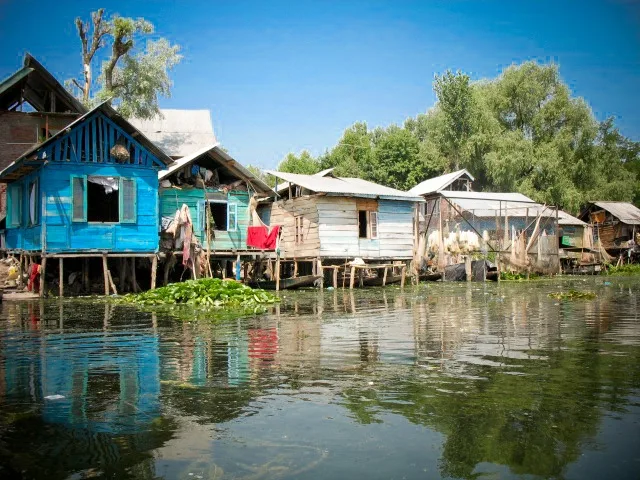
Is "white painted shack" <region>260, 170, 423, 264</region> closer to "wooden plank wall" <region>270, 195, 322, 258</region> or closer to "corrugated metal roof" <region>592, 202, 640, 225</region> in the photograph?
"wooden plank wall" <region>270, 195, 322, 258</region>

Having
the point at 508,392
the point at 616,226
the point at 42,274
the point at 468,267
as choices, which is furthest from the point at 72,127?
the point at 616,226

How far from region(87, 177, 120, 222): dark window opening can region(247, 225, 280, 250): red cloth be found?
16.6 ft

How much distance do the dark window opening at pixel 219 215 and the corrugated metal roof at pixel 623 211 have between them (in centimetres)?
3012

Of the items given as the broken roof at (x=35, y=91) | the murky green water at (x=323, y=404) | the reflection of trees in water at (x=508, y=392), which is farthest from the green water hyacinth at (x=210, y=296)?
the broken roof at (x=35, y=91)

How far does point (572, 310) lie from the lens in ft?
42.9

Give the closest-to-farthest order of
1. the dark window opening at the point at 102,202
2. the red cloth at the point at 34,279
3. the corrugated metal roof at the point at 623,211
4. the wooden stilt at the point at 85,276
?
the red cloth at the point at 34,279
the wooden stilt at the point at 85,276
the dark window opening at the point at 102,202
the corrugated metal roof at the point at 623,211

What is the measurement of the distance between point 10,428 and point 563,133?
155 feet

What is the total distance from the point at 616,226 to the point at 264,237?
31647 millimetres

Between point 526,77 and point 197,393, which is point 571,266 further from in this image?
point 197,393

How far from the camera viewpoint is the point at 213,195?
79.2ft

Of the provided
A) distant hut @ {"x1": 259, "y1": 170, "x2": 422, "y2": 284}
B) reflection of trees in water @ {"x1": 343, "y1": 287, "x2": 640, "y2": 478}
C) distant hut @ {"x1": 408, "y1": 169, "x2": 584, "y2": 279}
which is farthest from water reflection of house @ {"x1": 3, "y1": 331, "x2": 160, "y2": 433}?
distant hut @ {"x1": 408, "y1": 169, "x2": 584, "y2": 279}

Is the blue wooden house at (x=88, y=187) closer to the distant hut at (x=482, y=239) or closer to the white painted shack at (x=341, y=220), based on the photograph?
the white painted shack at (x=341, y=220)

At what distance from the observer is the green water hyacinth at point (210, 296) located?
49.5ft

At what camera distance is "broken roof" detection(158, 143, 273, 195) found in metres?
22.9
